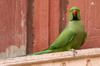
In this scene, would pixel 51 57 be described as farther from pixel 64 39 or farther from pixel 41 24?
pixel 41 24

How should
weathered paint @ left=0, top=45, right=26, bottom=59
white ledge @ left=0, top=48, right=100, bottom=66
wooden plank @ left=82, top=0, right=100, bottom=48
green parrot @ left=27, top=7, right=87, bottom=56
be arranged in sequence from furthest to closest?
weathered paint @ left=0, top=45, right=26, bottom=59 < wooden plank @ left=82, top=0, right=100, bottom=48 < green parrot @ left=27, top=7, right=87, bottom=56 < white ledge @ left=0, top=48, right=100, bottom=66

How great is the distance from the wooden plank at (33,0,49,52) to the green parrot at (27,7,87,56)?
13.2 inches

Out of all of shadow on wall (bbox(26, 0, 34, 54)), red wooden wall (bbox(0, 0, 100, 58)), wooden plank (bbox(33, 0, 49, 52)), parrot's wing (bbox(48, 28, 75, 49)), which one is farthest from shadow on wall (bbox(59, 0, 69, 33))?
parrot's wing (bbox(48, 28, 75, 49))

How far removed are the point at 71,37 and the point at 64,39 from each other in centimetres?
6

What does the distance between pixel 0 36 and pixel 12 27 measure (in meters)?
0.14

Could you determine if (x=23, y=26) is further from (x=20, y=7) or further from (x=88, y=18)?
(x=88, y=18)

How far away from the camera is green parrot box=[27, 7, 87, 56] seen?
5.20 metres

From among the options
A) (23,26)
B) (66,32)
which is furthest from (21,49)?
(66,32)

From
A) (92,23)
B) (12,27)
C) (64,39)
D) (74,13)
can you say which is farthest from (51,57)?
(12,27)

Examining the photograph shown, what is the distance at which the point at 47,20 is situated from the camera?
565cm

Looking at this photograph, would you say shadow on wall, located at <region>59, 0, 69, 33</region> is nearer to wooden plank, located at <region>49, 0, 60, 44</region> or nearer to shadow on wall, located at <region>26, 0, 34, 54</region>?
wooden plank, located at <region>49, 0, 60, 44</region>

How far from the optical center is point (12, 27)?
Result: 18.6ft

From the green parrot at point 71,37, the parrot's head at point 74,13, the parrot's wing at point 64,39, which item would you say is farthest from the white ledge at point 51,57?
the parrot's head at point 74,13

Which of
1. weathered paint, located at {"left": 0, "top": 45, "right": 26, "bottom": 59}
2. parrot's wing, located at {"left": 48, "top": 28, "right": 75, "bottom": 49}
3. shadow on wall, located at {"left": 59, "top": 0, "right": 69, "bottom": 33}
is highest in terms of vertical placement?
shadow on wall, located at {"left": 59, "top": 0, "right": 69, "bottom": 33}
